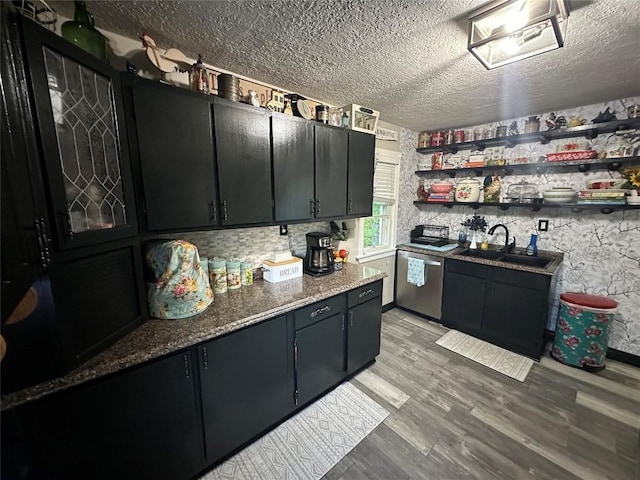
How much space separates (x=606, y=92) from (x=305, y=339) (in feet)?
10.7

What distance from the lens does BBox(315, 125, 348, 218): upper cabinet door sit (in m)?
2.06

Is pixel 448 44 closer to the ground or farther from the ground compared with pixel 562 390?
farther from the ground

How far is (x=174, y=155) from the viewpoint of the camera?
4.54 feet

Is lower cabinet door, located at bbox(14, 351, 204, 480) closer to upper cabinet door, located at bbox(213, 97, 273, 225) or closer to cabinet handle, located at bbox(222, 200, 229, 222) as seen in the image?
cabinet handle, located at bbox(222, 200, 229, 222)

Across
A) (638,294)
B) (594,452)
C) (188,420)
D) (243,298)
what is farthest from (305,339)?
(638,294)

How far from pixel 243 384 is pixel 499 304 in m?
2.65

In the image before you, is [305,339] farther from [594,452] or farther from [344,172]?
[594,452]

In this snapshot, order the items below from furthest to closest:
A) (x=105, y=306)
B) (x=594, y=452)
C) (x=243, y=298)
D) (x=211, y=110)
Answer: (x=243, y=298)
(x=594, y=452)
(x=211, y=110)
(x=105, y=306)

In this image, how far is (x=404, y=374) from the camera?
2322 millimetres

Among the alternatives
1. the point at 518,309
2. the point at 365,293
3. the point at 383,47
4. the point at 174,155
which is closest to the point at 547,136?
the point at 518,309

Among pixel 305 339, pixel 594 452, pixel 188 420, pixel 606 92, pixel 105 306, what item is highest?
pixel 606 92

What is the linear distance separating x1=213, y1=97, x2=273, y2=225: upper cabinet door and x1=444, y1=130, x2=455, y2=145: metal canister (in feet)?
8.72

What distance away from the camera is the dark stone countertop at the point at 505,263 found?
2.42 meters

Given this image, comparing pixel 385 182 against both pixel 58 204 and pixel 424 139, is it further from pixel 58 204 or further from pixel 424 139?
pixel 58 204
